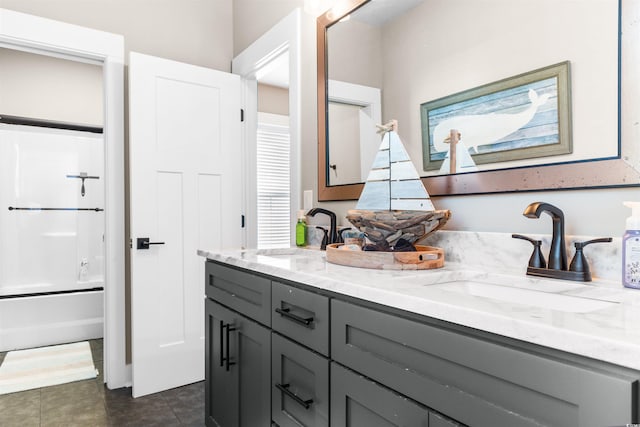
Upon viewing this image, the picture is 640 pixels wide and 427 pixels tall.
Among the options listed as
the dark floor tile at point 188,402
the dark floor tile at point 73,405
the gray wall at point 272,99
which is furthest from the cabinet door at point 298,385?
the gray wall at point 272,99

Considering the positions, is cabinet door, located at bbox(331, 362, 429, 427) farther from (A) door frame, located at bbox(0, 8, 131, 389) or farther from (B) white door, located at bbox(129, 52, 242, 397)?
(A) door frame, located at bbox(0, 8, 131, 389)

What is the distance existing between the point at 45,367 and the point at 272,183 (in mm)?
2485

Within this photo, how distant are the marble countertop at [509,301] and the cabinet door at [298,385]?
0.21 m

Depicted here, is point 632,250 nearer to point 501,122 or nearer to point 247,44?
point 501,122

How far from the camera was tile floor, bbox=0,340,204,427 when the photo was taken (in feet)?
6.88

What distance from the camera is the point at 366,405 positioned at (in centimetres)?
95

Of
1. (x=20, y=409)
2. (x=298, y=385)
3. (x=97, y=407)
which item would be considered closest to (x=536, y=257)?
(x=298, y=385)

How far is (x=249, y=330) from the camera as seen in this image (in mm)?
1505

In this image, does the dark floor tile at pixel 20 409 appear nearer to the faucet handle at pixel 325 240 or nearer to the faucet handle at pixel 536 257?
the faucet handle at pixel 325 240

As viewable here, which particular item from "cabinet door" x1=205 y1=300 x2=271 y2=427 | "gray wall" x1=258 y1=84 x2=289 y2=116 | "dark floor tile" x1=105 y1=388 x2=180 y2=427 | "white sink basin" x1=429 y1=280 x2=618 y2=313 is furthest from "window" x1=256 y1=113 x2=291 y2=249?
"white sink basin" x1=429 y1=280 x2=618 y2=313

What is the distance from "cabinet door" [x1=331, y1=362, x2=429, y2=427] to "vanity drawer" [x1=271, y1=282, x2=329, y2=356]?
91mm

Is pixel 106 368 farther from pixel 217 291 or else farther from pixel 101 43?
pixel 101 43

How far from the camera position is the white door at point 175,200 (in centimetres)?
246

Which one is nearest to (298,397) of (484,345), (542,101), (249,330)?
(249,330)
